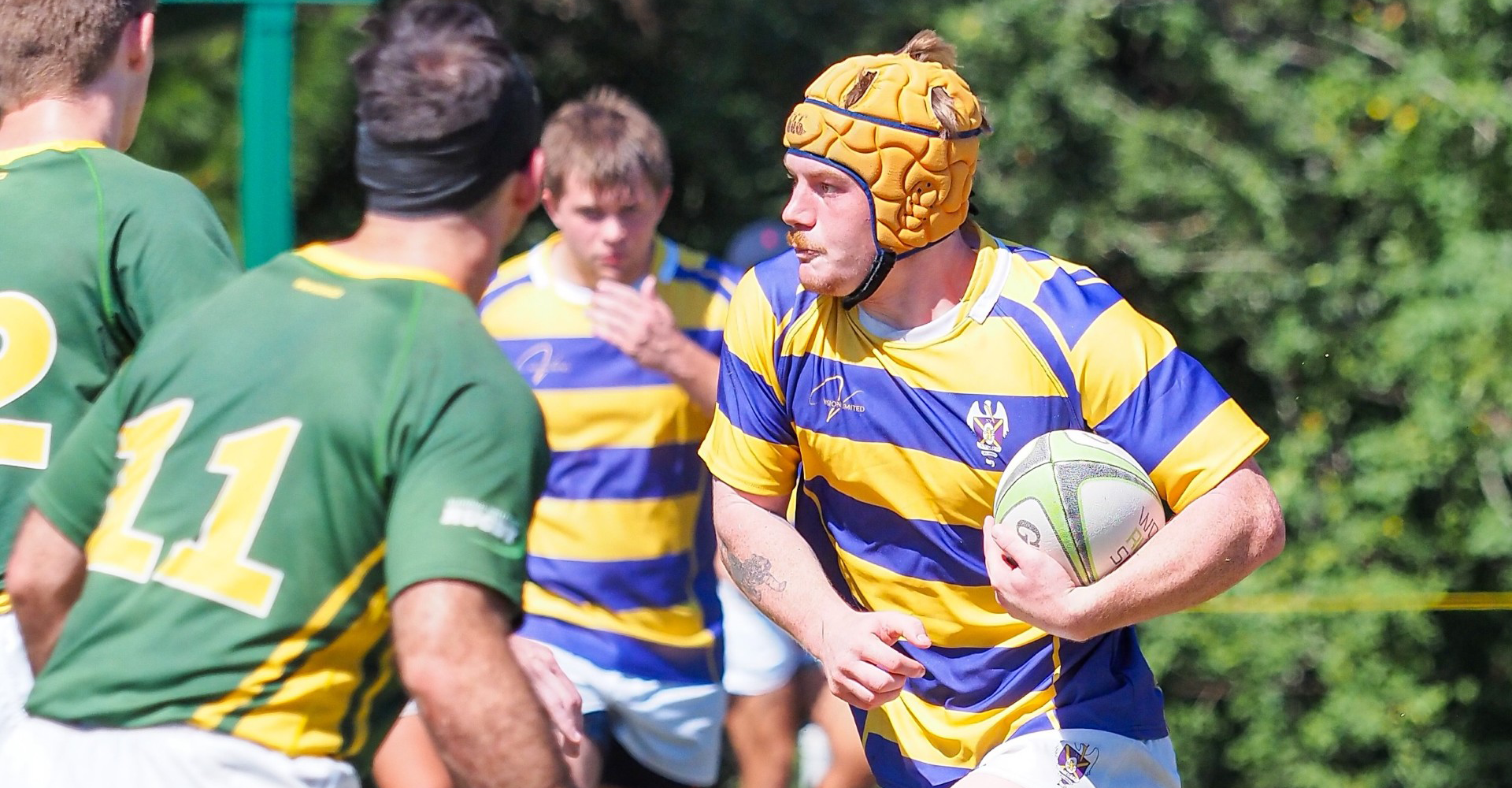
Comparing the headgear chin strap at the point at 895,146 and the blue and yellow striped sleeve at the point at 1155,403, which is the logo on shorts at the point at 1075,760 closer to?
the blue and yellow striped sleeve at the point at 1155,403

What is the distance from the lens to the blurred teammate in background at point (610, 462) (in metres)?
5.09

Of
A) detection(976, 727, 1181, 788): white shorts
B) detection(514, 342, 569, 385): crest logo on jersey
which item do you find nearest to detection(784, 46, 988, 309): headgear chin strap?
detection(976, 727, 1181, 788): white shorts

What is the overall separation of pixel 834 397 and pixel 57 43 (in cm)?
174

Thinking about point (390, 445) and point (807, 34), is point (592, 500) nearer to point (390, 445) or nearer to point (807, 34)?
point (390, 445)

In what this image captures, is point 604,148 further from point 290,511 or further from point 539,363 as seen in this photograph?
point 290,511

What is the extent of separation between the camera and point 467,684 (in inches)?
94.8

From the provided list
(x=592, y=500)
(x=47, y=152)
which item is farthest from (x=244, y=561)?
(x=592, y=500)

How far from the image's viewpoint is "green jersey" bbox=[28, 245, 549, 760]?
97.4 inches

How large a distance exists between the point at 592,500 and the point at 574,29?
4944 mm

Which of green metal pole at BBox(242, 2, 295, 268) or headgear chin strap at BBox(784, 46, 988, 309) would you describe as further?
green metal pole at BBox(242, 2, 295, 268)

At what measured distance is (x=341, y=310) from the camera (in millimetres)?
2561

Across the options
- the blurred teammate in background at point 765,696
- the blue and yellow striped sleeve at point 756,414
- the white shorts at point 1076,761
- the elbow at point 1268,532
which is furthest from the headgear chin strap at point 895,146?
the blurred teammate in background at point 765,696

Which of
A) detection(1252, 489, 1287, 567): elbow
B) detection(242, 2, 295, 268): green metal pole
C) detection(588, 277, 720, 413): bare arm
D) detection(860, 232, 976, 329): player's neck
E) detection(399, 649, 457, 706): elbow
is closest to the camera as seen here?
detection(399, 649, 457, 706): elbow

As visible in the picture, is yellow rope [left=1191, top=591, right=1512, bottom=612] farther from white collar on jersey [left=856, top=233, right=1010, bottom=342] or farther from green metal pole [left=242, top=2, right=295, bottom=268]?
white collar on jersey [left=856, top=233, right=1010, bottom=342]
